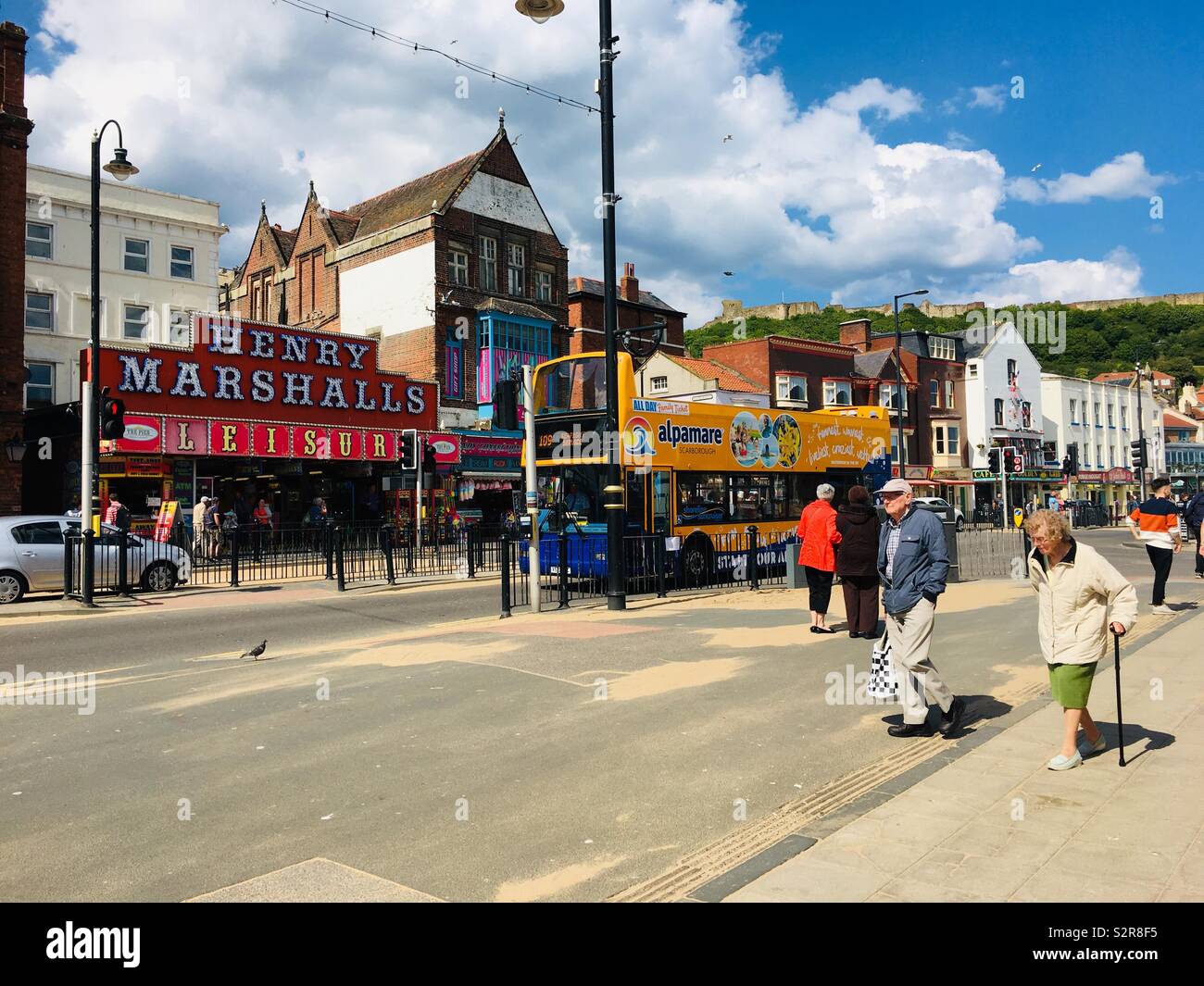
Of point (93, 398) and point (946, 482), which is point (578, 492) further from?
point (946, 482)

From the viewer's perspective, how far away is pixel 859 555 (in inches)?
387

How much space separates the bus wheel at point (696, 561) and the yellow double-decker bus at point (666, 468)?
0.02m

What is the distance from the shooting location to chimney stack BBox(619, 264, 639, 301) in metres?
48.8

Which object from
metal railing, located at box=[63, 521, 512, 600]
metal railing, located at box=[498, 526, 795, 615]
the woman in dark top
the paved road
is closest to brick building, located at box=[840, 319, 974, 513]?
metal railing, located at box=[498, 526, 795, 615]

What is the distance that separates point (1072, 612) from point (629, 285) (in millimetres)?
45156

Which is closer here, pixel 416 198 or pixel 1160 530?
pixel 1160 530

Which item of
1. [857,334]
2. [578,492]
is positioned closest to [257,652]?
[578,492]

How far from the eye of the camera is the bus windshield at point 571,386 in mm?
16750

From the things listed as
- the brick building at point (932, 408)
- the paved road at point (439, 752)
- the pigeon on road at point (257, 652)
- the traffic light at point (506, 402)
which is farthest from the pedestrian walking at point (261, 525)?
the brick building at point (932, 408)

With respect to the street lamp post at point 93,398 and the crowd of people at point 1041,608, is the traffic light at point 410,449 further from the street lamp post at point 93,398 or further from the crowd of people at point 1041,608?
the crowd of people at point 1041,608

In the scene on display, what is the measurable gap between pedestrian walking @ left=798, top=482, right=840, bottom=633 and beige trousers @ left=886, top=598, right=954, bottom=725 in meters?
4.42
